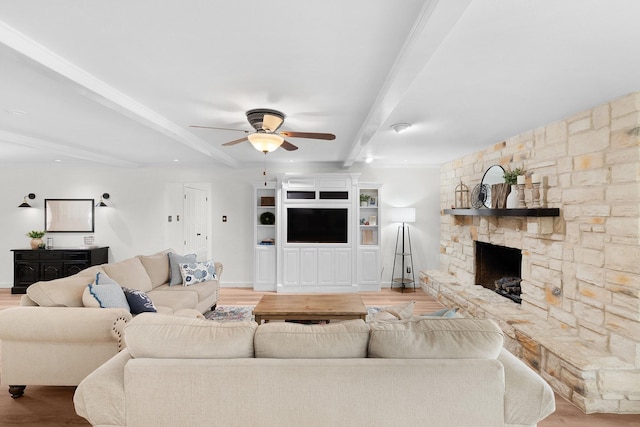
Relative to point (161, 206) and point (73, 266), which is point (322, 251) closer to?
point (161, 206)

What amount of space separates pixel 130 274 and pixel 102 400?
2357 mm

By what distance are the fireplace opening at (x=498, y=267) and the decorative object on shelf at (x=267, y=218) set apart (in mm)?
3528

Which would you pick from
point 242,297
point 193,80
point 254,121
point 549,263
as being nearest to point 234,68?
point 193,80

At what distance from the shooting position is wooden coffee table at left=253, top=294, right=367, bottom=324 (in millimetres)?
3389

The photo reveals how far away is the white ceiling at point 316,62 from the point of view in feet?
5.15

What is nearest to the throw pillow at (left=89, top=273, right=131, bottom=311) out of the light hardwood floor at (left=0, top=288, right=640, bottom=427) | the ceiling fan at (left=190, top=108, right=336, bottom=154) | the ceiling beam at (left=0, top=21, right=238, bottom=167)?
the light hardwood floor at (left=0, top=288, right=640, bottom=427)

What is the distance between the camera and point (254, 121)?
304 centimetres

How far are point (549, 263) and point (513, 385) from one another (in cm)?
225

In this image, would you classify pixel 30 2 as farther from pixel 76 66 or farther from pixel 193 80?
pixel 193 80

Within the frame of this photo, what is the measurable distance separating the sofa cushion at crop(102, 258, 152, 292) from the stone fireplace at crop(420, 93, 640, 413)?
3976 millimetres

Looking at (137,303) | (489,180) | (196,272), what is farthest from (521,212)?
(196,272)

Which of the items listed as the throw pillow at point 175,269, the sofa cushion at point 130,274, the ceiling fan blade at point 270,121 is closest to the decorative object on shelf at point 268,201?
the throw pillow at point 175,269

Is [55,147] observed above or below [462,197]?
above

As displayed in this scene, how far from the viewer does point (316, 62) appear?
2102 millimetres
